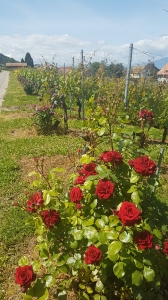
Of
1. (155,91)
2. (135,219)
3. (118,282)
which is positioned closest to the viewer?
(135,219)

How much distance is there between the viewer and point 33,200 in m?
2.02

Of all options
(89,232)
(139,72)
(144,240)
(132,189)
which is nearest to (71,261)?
(89,232)

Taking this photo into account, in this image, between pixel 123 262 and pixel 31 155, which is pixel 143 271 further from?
pixel 31 155

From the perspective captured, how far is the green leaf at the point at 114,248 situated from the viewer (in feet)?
5.44

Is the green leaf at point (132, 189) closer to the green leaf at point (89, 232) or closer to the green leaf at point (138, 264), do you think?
the green leaf at point (89, 232)

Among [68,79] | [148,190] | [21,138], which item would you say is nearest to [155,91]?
[68,79]

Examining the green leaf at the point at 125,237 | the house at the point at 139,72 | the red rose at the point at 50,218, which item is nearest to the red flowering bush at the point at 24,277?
the red rose at the point at 50,218

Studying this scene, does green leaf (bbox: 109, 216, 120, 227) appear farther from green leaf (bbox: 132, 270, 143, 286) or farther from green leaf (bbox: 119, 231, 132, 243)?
green leaf (bbox: 132, 270, 143, 286)

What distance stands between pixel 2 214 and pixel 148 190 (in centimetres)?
306

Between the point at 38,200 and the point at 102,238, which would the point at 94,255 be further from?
the point at 38,200

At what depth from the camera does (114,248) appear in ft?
5.48

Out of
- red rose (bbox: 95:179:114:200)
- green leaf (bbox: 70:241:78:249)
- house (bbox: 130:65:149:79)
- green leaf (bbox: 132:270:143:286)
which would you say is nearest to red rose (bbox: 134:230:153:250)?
green leaf (bbox: 132:270:143:286)

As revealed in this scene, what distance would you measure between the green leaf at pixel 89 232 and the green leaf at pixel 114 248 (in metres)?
0.19

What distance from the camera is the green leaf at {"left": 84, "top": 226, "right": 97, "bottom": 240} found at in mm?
1843
